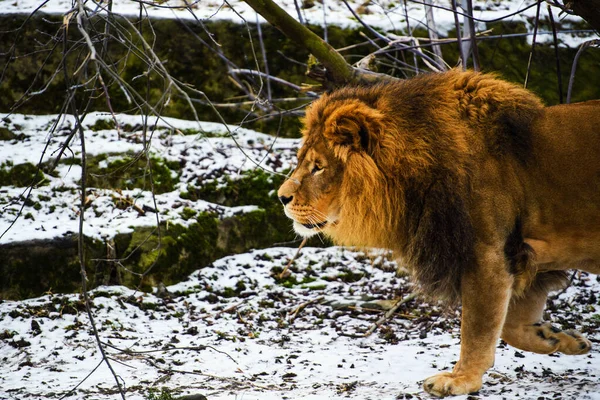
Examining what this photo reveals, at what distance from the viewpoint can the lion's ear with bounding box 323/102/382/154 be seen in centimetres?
331

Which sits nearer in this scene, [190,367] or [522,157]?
[522,157]

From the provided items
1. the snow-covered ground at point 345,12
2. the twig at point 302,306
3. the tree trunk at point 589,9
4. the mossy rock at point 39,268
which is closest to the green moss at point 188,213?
the mossy rock at point 39,268

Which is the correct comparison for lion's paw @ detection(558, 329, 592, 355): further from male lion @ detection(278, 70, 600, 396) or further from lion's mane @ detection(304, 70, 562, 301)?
lion's mane @ detection(304, 70, 562, 301)

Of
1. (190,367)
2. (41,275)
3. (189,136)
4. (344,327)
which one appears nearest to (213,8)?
(189,136)

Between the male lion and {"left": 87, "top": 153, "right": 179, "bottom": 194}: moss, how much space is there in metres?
2.91

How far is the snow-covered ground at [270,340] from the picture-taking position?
3.50 m

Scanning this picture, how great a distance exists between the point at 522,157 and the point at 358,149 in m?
0.80

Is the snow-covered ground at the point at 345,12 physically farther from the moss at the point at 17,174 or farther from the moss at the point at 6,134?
the moss at the point at 17,174

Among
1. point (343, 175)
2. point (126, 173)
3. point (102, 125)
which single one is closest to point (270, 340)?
point (343, 175)

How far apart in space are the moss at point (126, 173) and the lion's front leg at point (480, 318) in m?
3.52

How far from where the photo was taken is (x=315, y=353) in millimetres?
4223

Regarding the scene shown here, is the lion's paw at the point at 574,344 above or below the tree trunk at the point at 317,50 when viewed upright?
below

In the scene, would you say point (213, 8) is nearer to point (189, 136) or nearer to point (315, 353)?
point (189, 136)

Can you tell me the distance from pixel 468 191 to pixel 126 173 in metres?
3.83
